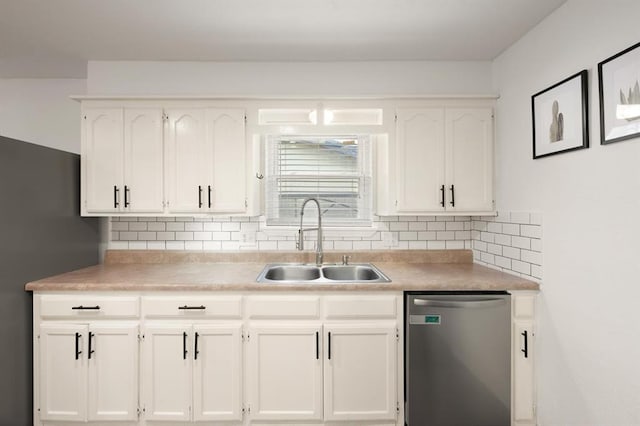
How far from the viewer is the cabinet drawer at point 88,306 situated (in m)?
2.05

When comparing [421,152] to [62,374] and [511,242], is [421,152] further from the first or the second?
[62,374]

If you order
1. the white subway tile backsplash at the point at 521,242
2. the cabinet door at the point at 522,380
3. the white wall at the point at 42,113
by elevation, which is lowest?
the cabinet door at the point at 522,380

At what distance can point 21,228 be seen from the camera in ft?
6.65

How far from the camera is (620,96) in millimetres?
1504

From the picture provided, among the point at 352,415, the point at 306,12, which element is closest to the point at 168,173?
the point at 306,12

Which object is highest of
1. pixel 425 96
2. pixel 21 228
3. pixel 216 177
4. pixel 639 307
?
pixel 425 96

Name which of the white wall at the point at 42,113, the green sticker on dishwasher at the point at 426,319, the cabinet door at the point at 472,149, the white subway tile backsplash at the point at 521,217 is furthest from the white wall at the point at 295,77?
the green sticker on dishwasher at the point at 426,319

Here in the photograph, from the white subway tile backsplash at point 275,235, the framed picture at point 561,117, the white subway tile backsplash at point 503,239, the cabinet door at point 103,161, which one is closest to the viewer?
the framed picture at point 561,117

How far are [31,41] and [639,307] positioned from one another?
3804 millimetres

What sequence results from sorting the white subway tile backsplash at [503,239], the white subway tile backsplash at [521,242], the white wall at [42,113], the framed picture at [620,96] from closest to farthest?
the framed picture at [620,96] < the white subway tile backsplash at [521,242] < the white subway tile backsplash at [503,239] < the white wall at [42,113]

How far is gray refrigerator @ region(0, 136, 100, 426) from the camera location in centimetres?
192

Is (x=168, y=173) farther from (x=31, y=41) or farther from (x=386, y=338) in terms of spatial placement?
(x=386, y=338)

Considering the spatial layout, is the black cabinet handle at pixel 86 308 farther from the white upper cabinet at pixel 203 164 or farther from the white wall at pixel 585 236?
the white wall at pixel 585 236

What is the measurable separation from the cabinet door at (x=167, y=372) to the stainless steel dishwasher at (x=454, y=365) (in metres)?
1.33
